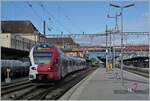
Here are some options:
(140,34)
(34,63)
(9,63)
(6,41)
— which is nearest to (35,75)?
(34,63)

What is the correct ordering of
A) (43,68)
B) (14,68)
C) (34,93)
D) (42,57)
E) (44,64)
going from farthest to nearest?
(14,68), (42,57), (44,64), (43,68), (34,93)

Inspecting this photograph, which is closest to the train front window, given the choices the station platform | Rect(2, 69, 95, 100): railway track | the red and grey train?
the red and grey train

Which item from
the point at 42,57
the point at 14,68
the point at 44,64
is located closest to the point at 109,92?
the point at 44,64

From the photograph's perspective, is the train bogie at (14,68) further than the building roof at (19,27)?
No

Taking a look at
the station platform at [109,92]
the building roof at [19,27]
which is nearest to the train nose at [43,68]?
the station platform at [109,92]

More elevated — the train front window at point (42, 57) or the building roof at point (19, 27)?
the building roof at point (19, 27)

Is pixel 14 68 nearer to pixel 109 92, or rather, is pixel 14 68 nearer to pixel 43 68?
pixel 43 68

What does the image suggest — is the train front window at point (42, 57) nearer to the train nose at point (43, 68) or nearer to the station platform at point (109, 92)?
the train nose at point (43, 68)

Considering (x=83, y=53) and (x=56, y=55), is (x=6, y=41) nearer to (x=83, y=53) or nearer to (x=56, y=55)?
(x=83, y=53)

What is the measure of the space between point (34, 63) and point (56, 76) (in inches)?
67.5

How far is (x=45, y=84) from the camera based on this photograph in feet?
95.2

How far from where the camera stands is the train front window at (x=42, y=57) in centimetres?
2822

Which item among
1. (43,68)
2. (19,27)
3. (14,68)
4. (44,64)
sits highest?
(19,27)

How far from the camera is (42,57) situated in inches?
1120
